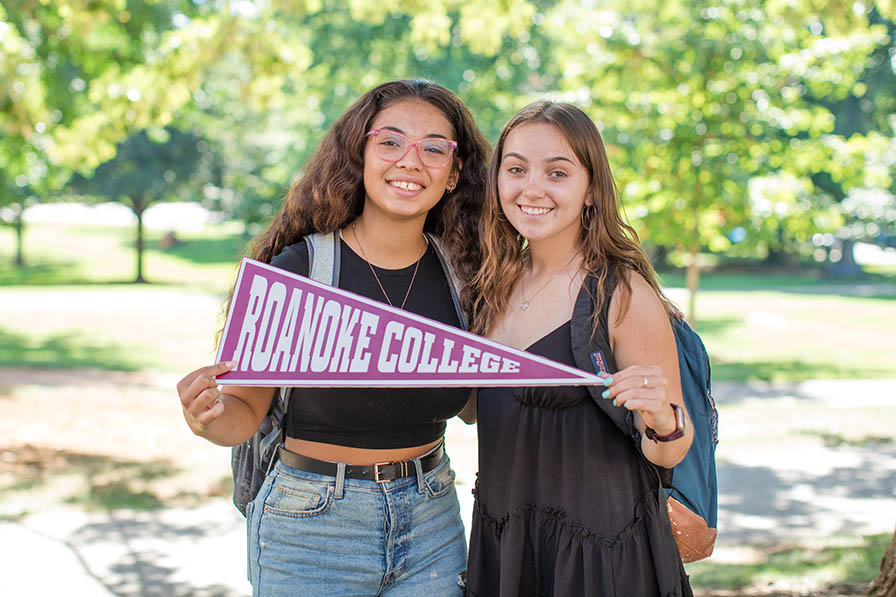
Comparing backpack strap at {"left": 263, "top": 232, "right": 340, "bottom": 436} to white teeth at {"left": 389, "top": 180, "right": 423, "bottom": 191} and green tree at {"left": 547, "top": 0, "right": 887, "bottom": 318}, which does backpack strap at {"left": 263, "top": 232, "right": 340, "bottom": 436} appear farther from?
green tree at {"left": 547, "top": 0, "right": 887, "bottom": 318}

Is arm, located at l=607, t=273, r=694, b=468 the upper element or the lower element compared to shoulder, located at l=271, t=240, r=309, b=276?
lower

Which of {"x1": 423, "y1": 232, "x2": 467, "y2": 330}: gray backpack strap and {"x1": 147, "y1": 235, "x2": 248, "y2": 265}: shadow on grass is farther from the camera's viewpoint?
{"x1": 147, "y1": 235, "x2": 248, "y2": 265}: shadow on grass

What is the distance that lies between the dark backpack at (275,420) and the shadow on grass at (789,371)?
447 inches

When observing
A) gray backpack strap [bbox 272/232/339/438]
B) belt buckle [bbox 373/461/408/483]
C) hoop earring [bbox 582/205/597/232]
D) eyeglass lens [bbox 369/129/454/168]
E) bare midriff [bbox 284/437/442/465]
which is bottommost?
belt buckle [bbox 373/461/408/483]

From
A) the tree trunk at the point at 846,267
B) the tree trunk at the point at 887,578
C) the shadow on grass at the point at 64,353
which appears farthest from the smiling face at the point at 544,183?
the tree trunk at the point at 846,267

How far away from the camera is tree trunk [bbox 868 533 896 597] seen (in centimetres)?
398

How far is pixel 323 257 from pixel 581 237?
81cm

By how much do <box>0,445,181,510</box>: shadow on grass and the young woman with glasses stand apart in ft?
15.0

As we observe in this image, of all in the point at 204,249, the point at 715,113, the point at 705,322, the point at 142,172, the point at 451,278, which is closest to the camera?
the point at 451,278

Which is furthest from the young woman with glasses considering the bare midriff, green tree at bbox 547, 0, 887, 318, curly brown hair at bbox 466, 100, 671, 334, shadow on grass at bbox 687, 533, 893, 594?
green tree at bbox 547, 0, 887, 318

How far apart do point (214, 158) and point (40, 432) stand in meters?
32.0

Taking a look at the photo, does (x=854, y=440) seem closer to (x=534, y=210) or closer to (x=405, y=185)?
(x=534, y=210)

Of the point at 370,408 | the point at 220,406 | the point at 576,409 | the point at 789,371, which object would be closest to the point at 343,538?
the point at 370,408

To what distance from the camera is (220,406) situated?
2.33 m
